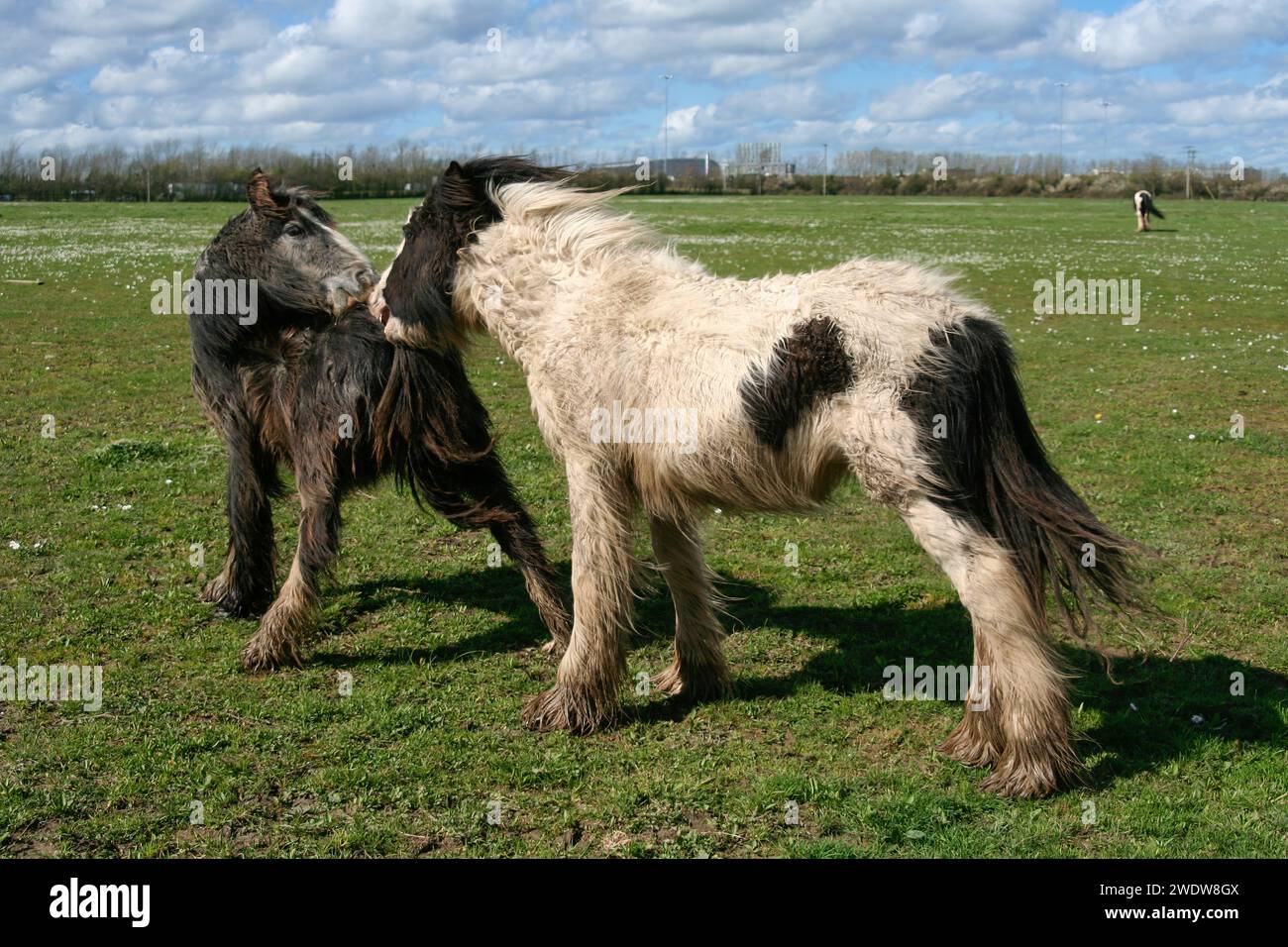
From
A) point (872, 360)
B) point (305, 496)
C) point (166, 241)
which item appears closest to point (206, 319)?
point (305, 496)

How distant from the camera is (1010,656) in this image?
4.67 m

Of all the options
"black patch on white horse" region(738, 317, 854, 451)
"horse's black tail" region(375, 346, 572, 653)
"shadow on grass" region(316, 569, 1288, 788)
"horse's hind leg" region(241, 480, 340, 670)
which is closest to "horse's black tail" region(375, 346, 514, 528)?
"horse's black tail" region(375, 346, 572, 653)

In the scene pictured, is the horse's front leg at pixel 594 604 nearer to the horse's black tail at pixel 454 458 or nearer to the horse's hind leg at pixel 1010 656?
the horse's black tail at pixel 454 458

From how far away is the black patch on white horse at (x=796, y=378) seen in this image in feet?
15.3

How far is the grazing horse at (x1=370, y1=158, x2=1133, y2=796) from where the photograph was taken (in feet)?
15.2

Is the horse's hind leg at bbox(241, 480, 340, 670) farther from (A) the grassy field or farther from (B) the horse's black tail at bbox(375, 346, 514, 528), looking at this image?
(B) the horse's black tail at bbox(375, 346, 514, 528)

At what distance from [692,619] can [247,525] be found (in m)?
2.97

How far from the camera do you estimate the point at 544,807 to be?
4.81 meters

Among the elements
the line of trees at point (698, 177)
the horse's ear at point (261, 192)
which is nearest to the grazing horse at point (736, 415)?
the horse's ear at point (261, 192)

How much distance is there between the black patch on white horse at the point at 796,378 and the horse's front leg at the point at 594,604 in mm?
961

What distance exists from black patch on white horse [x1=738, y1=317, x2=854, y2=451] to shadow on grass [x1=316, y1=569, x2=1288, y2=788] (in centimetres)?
152

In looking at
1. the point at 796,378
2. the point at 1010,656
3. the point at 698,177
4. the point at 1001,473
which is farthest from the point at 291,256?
the point at 698,177

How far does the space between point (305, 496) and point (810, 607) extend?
3.31 m

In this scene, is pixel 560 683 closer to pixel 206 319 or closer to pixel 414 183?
pixel 206 319
